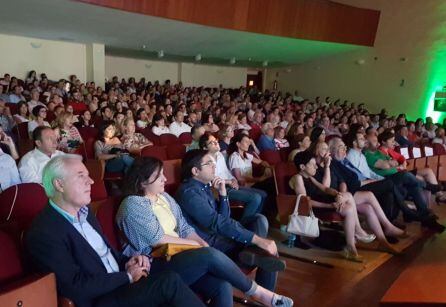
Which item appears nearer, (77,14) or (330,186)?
(330,186)

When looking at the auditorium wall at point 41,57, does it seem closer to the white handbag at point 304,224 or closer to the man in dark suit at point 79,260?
the white handbag at point 304,224

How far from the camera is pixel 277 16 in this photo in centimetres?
916

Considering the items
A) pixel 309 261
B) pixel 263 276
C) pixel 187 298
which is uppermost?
pixel 187 298

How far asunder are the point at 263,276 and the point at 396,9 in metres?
11.3

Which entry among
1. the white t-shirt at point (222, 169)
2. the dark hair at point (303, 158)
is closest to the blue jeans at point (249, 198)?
the white t-shirt at point (222, 169)

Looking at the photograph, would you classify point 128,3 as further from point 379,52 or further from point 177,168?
point 379,52

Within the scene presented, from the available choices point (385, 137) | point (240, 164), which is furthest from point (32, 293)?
point (385, 137)

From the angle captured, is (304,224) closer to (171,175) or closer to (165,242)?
(171,175)

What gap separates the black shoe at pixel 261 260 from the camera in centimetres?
196

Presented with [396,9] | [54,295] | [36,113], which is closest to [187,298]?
[54,295]

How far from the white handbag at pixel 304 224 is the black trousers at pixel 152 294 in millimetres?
1593

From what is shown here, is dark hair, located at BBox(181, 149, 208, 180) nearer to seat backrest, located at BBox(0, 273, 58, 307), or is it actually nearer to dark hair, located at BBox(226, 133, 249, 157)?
seat backrest, located at BBox(0, 273, 58, 307)

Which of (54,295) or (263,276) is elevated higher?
(54,295)

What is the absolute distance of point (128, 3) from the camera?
661 cm
